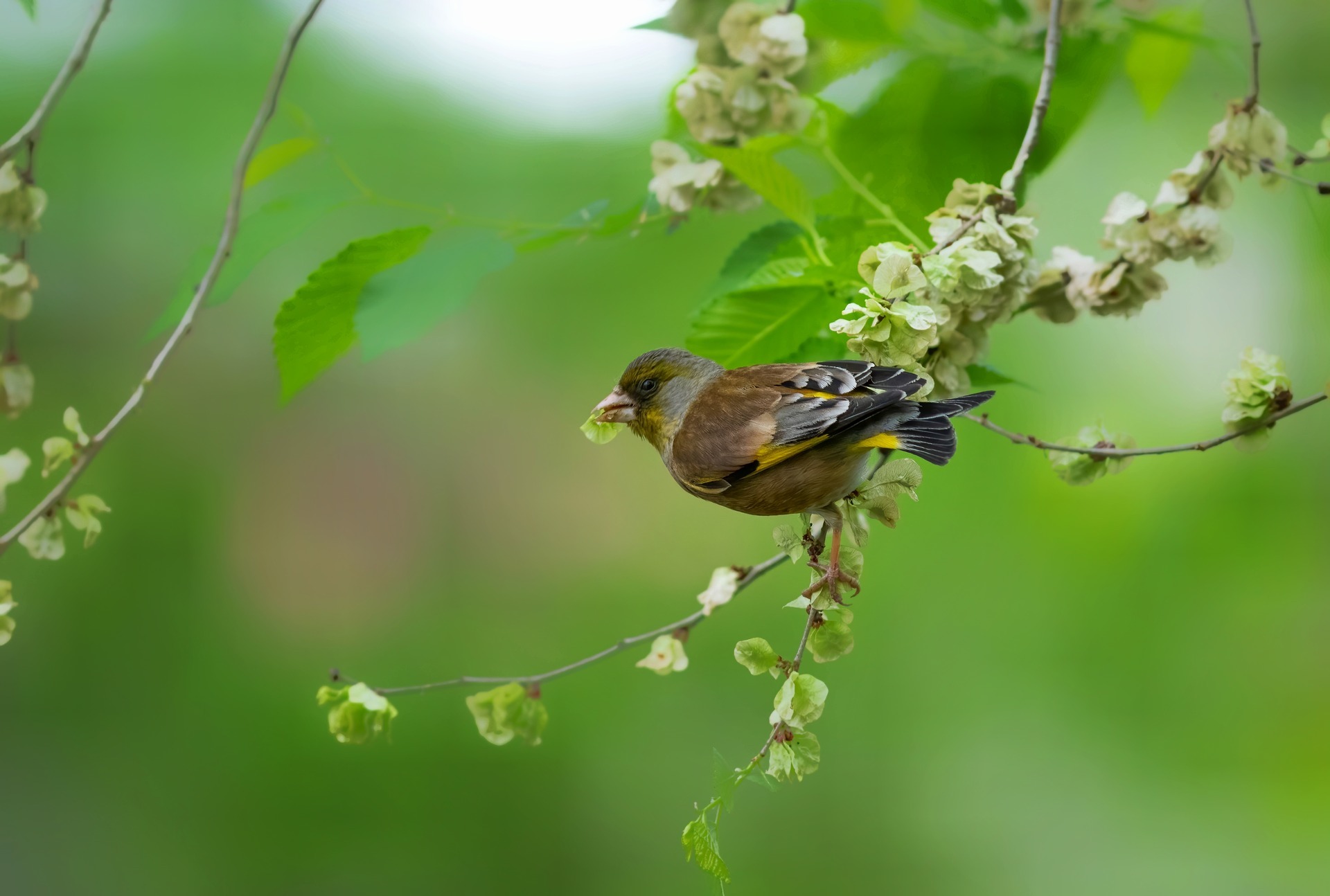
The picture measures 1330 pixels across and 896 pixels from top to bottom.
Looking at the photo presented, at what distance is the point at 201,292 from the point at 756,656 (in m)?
0.38

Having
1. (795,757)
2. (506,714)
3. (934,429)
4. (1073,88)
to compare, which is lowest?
(506,714)

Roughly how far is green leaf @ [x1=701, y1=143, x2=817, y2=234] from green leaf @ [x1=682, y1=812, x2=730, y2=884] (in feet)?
1.04

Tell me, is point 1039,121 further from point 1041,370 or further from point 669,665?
point 1041,370

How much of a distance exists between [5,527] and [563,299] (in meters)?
1.54

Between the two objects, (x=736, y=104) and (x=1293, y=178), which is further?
(x=736, y=104)

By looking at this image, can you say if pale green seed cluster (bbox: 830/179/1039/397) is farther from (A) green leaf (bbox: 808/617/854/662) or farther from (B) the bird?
(A) green leaf (bbox: 808/617/854/662)

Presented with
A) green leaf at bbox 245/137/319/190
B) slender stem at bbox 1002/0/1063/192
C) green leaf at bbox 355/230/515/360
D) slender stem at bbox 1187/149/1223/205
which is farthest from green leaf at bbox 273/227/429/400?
slender stem at bbox 1187/149/1223/205

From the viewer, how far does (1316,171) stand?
1.30m

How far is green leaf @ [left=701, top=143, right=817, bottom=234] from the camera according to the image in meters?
0.53

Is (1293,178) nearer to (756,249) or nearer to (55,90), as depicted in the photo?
(756,249)

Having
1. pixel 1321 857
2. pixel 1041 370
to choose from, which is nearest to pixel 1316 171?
pixel 1041 370

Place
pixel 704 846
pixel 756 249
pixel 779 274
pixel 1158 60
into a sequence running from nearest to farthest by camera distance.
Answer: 1. pixel 704 846
2. pixel 779 274
3. pixel 756 249
4. pixel 1158 60

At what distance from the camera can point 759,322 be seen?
1.81 feet

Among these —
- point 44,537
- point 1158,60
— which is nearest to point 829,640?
point 44,537
